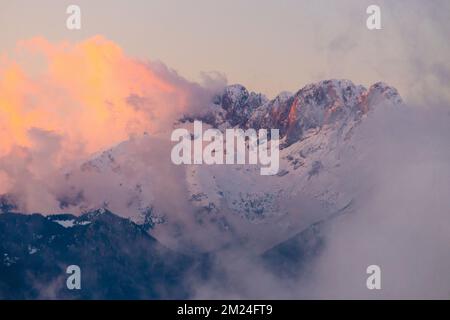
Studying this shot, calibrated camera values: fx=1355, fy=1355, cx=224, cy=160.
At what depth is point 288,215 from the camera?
101125 mm

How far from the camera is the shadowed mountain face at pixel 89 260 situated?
64.6m

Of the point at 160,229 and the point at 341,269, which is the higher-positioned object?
the point at 160,229

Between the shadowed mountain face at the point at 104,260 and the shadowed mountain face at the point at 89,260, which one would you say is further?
the shadowed mountain face at the point at 104,260

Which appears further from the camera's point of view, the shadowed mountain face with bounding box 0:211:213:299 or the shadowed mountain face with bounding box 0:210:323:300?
the shadowed mountain face with bounding box 0:210:323:300

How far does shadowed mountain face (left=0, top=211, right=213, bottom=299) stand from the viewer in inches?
2542

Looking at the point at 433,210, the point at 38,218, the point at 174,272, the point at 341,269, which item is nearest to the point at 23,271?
the point at 174,272

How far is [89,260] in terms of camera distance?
3241 inches

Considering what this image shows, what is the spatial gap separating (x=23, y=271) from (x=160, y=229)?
2882 cm

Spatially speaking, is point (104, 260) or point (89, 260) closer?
point (89, 260)
